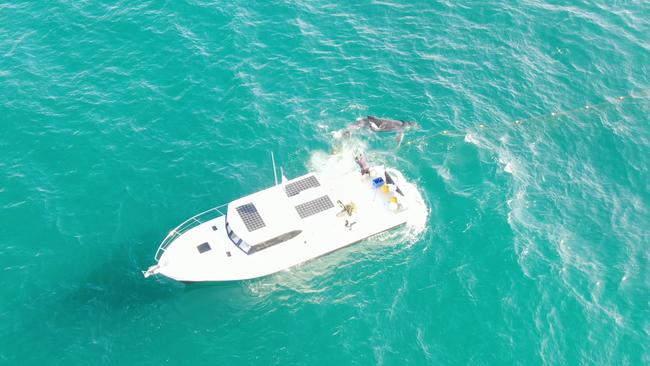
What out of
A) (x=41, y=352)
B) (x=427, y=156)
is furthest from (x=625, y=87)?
(x=41, y=352)

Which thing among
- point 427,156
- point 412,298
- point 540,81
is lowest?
point 412,298

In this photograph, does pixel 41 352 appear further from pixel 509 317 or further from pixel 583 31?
pixel 583 31

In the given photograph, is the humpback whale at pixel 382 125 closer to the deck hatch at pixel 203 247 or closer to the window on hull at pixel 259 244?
the window on hull at pixel 259 244

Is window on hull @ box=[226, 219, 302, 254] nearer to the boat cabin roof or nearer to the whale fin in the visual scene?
the boat cabin roof

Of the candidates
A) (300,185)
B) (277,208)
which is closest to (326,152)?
(300,185)

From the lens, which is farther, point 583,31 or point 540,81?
point 583,31
